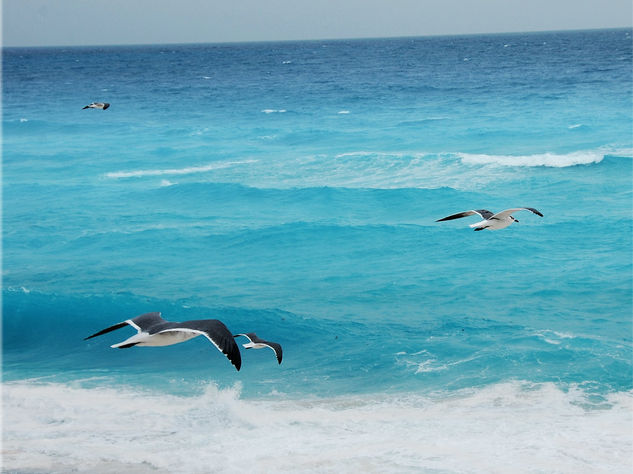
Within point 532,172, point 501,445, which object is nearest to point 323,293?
point 501,445

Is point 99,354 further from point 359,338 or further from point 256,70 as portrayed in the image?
point 256,70

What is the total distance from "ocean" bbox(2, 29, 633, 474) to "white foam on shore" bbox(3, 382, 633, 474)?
62 mm

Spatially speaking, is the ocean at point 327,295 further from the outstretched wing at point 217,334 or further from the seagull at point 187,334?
the outstretched wing at point 217,334

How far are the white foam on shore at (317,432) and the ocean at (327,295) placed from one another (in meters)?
0.06

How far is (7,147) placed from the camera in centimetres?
5619

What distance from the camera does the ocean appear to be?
16312 millimetres

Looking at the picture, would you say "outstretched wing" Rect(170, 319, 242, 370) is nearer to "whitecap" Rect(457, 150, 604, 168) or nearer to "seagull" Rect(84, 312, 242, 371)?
"seagull" Rect(84, 312, 242, 371)

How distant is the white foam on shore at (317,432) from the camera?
1525 cm

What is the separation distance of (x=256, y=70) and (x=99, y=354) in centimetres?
11968

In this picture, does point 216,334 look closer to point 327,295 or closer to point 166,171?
point 327,295

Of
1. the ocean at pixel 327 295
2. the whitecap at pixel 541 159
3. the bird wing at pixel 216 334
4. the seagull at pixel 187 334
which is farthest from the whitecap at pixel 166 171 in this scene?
the bird wing at pixel 216 334

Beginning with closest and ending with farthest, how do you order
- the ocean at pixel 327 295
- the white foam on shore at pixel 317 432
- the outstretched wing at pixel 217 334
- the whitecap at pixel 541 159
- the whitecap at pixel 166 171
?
1. the outstretched wing at pixel 217 334
2. the white foam on shore at pixel 317 432
3. the ocean at pixel 327 295
4. the whitecap at pixel 541 159
5. the whitecap at pixel 166 171

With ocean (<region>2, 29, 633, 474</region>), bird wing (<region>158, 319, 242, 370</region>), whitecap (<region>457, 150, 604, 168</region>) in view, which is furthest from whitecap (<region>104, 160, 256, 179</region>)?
bird wing (<region>158, 319, 242, 370</region>)

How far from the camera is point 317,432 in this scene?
16.6m
